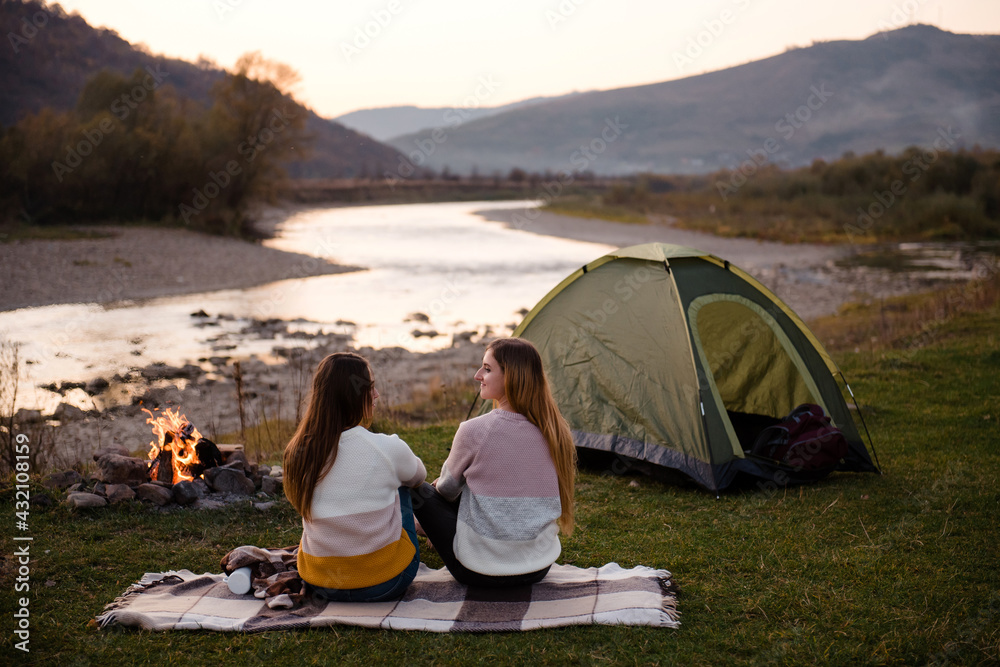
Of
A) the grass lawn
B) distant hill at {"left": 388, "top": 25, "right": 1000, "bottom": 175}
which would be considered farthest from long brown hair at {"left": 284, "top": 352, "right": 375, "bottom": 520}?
distant hill at {"left": 388, "top": 25, "right": 1000, "bottom": 175}

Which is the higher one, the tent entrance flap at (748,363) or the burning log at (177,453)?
the tent entrance flap at (748,363)

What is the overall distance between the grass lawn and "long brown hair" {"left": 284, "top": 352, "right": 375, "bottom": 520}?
0.72 metres

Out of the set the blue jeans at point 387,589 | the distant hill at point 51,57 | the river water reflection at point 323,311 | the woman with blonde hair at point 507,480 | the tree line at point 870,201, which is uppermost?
the distant hill at point 51,57

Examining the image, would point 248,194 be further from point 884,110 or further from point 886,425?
point 884,110

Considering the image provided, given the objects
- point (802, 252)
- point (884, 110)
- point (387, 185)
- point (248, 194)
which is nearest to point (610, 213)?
point (802, 252)

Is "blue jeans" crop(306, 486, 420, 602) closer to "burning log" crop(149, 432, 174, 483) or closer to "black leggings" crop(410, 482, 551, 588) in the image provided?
"black leggings" crop(410, 482, 551, 588)

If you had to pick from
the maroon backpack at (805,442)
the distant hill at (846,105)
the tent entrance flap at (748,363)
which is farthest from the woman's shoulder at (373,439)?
the distant hill at (846,105)

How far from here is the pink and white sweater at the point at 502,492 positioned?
353cm

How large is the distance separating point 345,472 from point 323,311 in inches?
550

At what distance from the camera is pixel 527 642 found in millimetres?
3420

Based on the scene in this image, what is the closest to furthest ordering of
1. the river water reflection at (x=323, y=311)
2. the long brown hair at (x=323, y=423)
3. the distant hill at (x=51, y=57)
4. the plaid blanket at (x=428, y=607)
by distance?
1. the long brown hair at (x=323, y=423)
2. the plaid blanket at (x=428, y=607)
3. the river water reflection at (x=323, y=311)
4. the distant hill at (x=51, y=57)

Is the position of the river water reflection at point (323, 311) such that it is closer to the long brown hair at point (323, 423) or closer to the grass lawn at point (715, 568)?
the grass lawn at point (715, 568)

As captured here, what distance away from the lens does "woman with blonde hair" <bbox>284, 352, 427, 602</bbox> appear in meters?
3.33

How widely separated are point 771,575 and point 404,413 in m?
5.38
